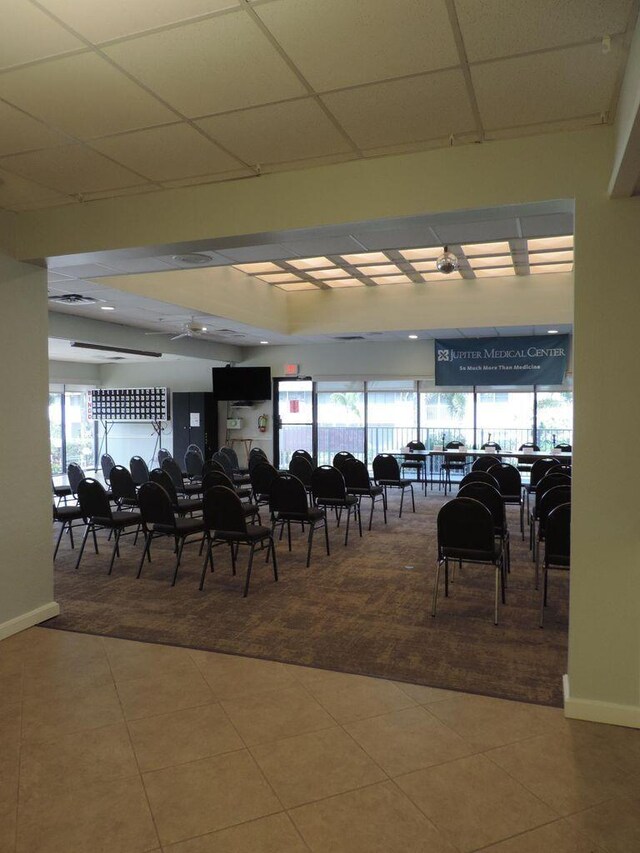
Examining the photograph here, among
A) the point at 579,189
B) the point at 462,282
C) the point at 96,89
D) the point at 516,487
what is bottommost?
the point at 516,487

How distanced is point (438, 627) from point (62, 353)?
11.0 metres

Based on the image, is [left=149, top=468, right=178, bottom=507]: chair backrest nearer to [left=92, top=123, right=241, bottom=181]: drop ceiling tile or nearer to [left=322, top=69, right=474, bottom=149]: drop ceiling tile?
[left=92, top=123, right=241, bottom=181]: drop ceiling tile

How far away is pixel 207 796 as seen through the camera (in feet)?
8.39

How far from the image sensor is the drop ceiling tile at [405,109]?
2.83m

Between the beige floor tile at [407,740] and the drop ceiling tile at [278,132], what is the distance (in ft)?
10.6

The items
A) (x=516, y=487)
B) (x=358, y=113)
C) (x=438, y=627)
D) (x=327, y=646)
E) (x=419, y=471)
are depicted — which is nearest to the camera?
(x=358, y=113)

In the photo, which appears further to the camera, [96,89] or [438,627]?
[438,627]

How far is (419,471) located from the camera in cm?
1263

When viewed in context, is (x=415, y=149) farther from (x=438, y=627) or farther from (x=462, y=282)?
(x=462, y=282)

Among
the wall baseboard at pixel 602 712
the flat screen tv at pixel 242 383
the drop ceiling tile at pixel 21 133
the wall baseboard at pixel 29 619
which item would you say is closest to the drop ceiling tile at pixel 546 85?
the drop ceiling tile at pixel 21 133

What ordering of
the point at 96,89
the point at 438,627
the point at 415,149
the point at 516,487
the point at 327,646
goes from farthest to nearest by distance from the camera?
the point at 516,487 → the point at 438,627 → the point at 327,646 → the point at 415,149 → the point at 96,89

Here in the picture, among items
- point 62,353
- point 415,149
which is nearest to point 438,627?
point 415,149

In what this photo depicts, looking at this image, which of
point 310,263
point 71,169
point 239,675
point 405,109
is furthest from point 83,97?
point 310,263

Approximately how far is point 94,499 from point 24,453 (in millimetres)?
1858
